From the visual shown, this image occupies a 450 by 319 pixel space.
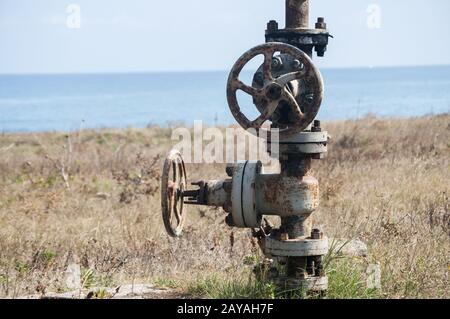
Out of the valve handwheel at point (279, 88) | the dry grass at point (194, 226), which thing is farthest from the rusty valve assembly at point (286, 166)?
the dry grass at point (194, 226)

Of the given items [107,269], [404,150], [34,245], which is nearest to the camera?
[107,269]

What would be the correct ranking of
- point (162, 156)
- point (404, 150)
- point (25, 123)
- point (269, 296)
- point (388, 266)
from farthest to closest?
point (25, 123)
point (162, 156)
point (404, 150)
point (388, 266)
point (269, 296)

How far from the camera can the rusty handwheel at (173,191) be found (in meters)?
4.12

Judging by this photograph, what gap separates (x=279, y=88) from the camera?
3.95 m

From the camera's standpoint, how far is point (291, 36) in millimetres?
4207

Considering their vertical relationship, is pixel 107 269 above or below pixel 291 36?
below

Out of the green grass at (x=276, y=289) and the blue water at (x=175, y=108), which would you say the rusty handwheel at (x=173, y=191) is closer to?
the green grass at (x=276, y=289)

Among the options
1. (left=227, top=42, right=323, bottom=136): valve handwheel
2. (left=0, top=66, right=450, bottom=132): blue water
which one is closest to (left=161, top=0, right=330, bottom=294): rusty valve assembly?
(left=227, top=42, right=323, bottom=136): valve handwheel

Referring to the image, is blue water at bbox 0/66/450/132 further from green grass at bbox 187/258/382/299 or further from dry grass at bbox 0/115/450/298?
green grass at bbox 187/258/382/299

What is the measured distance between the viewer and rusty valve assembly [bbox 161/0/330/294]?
401 cm
